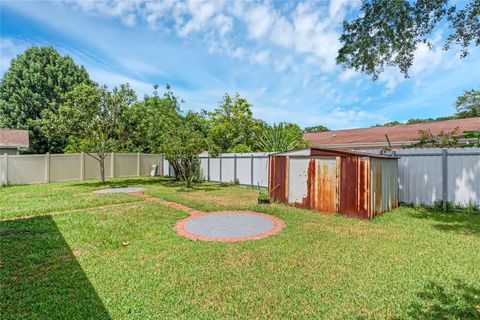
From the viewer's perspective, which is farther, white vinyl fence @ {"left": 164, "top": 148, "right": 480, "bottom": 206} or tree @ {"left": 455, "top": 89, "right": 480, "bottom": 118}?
tree @ {"left": 455, "top": 89, "right": 480, "bottom": 118}

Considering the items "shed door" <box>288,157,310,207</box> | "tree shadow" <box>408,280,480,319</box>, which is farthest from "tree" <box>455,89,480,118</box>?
"tree shadow" <box>408,280,480,319</box>

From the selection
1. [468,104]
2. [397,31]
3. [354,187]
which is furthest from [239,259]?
[468,104]

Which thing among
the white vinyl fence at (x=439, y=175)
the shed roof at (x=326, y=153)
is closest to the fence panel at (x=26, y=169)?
the shed roof at (x=326, y=153)

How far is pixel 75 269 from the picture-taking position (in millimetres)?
3490

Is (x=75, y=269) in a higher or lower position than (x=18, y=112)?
lower

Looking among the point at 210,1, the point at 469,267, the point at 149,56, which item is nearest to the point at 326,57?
the point at 210,1

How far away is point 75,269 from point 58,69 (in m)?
24.7

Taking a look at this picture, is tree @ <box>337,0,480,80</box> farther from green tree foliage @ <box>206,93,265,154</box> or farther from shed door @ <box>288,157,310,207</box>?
green tree foliage @ <box>206,93,265,154</box>

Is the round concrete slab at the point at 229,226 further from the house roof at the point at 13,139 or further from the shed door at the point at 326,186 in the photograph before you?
the house roof at the point at 13,139

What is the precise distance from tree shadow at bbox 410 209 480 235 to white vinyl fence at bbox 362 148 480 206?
20.8 inches

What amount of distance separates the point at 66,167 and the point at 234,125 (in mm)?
12077

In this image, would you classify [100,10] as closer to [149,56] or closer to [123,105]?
[149,56]

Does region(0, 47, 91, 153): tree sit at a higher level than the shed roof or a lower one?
higher

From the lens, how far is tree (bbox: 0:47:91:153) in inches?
802
